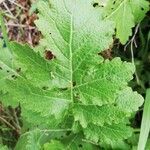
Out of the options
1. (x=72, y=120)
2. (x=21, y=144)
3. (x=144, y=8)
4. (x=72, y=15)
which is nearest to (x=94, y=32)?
(x=72, y=15)

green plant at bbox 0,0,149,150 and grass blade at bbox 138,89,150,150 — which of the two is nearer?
green plant at bbox 0,0,149,150

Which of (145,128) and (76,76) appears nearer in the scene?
(76,76)

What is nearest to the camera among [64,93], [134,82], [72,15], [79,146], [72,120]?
[72,15]

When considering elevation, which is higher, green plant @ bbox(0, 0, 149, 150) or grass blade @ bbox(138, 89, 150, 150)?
green plant @ bbox(0, 0, 149, 150)

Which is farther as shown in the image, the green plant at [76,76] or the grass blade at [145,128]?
the grass blade at [145,128]

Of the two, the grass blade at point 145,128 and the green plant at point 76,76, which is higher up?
the green plant at point 76,76

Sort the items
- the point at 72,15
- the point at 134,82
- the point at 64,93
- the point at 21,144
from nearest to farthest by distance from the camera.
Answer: the point at 72,15, the point at 64,93, the point at 21,144, the point at 134,82

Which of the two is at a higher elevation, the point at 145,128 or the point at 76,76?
the point at 76,76

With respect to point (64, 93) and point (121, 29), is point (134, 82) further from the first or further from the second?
point (64, 93)
